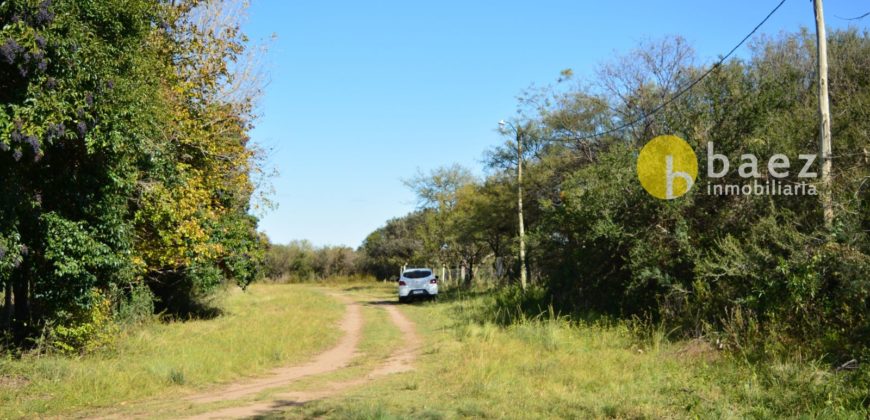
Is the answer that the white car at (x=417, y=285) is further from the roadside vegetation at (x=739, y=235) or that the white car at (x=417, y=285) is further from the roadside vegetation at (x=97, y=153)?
the roadside vegetation at (x=97, y=153)

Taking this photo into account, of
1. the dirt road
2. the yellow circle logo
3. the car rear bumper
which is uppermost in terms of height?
the yellow circle logo

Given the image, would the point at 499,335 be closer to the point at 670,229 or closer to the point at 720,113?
the point at 670,229

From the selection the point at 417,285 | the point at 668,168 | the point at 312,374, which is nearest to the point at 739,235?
the point at 668,168

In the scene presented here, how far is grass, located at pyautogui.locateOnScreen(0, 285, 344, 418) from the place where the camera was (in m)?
9.25

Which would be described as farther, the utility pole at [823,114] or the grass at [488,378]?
the utility pole at [823,114]

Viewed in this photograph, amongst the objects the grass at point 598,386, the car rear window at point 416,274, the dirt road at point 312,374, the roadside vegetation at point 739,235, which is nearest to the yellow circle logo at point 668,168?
the roadside vegetation at point 739,235

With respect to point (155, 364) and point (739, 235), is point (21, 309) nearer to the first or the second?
point (155, 364)

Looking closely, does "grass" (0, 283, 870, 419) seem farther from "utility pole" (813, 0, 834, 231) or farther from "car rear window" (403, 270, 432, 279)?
"car rear window" (403, 270, 432, 279)

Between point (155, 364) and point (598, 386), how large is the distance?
7.81m

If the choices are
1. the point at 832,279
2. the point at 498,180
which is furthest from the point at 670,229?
the point at 498,180

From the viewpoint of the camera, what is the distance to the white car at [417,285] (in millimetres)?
30266

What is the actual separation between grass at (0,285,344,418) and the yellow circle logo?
354 inches

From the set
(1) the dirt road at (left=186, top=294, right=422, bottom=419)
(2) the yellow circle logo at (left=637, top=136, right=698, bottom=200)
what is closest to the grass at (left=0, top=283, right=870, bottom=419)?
(1) the dirt road at (left=186, top=294, right=422, bottom=419)

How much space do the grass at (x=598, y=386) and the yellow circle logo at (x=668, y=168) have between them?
131 inches
